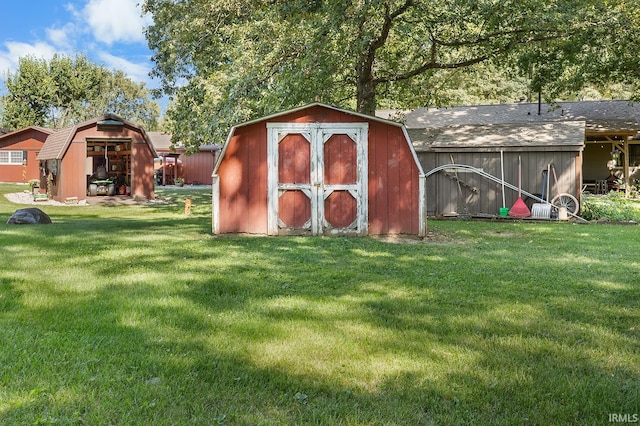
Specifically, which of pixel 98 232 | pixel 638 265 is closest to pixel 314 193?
pixel 98 232

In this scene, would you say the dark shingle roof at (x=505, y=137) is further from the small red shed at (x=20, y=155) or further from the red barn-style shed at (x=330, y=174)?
the small red shed at (x=20, y=155)

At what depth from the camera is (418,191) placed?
10.6 metres

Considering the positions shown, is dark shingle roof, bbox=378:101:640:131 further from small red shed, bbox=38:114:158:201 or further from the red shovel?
small red shed, bbox=38:114:158:201

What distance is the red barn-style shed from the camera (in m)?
10.6

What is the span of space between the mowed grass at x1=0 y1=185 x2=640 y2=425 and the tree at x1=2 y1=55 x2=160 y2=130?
44.7m

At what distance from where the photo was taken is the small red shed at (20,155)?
33531mm

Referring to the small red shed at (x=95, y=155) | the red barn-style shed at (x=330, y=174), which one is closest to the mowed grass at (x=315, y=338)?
the red barn-style shed at (x=330, y=174)

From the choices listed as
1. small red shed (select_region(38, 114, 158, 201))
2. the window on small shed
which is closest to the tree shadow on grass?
small red shed (select_region(38, 114, 158, 201))

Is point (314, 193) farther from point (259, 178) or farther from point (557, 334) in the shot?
point (557, 334)

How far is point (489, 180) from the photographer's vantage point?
15.6 meters

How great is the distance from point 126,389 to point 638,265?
6771 mm

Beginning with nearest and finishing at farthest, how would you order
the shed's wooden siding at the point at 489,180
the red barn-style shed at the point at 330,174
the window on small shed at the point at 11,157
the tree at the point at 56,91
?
the red barn-style shed at the point at 330,174
the shed's wooden siding at the point at 489,180
the window on small shed at the point at 11,157
the tree at the point at 56,91

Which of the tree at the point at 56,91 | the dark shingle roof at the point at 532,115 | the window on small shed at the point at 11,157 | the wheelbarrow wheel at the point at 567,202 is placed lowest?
the wheelbarrow wheel at the point at 567,202

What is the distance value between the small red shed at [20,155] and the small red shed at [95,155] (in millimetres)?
11322
